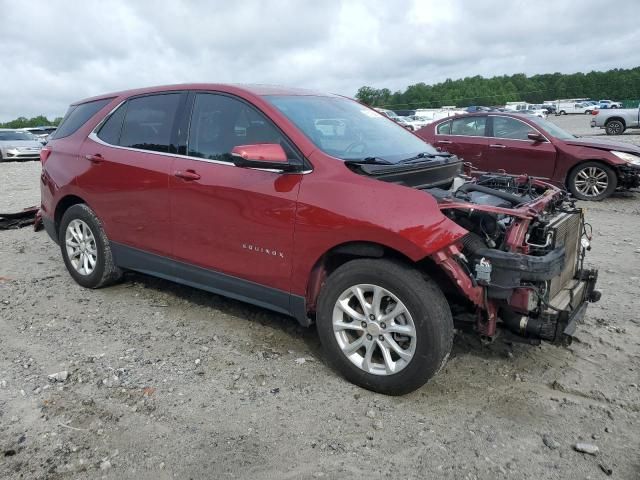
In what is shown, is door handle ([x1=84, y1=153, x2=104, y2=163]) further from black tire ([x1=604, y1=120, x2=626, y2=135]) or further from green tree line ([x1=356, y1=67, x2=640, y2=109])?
green tree line ([x1=356, y1=67, x2=640, y2=109])

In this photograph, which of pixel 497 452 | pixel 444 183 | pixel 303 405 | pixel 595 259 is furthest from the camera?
pixel 595 259

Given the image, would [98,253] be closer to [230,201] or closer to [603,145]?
[230,201]

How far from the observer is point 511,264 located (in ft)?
9.80

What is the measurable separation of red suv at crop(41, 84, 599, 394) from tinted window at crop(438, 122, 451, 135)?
6183 millimetres

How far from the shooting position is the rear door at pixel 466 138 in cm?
991

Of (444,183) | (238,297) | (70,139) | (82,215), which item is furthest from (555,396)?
(70,139)

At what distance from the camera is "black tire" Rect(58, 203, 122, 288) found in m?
4.84

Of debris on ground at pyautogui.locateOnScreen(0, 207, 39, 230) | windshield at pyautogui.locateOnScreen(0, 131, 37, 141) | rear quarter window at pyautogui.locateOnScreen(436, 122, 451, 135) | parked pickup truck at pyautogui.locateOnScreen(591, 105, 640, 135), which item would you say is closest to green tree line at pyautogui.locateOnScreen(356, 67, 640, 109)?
parked pickup truck at pyautogui.locateOnScreen(591, 105, 640, 135)

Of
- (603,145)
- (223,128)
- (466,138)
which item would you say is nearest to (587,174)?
(603,145)

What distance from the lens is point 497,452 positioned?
275cm

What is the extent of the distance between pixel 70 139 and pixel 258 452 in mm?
3704

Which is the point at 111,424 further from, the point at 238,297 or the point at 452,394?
the point at 452,394

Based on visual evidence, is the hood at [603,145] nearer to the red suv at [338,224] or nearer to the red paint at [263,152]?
the red suv at [338,224]

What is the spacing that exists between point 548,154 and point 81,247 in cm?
778
